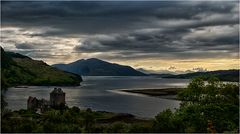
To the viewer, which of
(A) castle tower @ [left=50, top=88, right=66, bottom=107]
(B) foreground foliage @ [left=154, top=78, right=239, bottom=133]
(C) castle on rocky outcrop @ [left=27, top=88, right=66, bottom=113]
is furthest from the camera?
(A) castle tower @ [left=50, top=88, right=66, bottom=107]

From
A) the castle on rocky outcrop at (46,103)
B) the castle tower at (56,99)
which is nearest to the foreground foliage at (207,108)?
the castle on rocky outcrop at (46,103)

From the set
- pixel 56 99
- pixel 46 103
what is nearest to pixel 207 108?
pixel 46 103

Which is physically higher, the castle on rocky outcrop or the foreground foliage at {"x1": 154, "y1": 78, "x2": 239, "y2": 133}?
the foreground foliage at {"x1": 154, "y1": 78, "x2": 239, "y2": 133}

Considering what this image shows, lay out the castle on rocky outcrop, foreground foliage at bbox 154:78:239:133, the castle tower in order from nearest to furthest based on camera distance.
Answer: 1. foreground foliage at bbox 154:78:239:133
2. the castle on rocky outcrop
3. the castle tower

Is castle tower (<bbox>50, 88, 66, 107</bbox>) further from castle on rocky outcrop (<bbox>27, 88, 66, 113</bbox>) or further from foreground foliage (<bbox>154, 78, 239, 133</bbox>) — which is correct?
foreground foliage (<bbox>154, 78, 239, 133</bbox>)

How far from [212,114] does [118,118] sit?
210ft

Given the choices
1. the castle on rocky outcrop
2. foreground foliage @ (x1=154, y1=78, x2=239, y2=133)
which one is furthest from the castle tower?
foreground foliage @ (x1=154, y1=78, x2=239, y2=133)

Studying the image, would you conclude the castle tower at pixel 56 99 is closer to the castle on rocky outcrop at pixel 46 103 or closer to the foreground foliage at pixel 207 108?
the castle on rocky outcrop at pixel 46 103

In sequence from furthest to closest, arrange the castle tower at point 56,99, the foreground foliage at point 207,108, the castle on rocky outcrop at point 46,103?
the castle tower at point 56,99
the castle on rocky outcrop at point 46,103
the foreground foliage at point 207,108

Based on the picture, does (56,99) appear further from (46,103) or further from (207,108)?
(207,108)

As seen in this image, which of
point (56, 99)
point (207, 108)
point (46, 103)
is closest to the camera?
point (207, 108)

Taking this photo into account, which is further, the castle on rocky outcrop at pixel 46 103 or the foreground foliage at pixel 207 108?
the castle on rocky outcrop at pixel 46 103

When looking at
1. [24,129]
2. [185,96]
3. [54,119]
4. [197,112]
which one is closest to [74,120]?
[54,119]

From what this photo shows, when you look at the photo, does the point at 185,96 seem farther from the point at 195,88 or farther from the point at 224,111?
the point at 224,111
